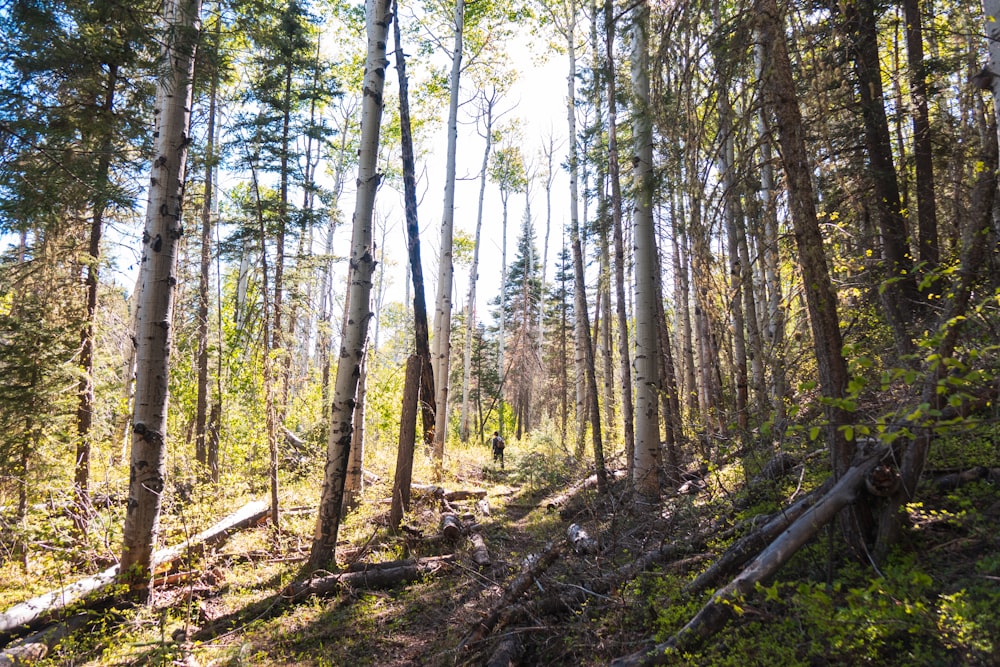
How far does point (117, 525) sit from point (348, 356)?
10.6 feet

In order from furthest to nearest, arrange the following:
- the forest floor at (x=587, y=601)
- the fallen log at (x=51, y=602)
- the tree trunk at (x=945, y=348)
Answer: the fallen log at (x=51, y=602)
the tree trunk at (x=945, y=348)
the forest floor at (x=587, y=601)

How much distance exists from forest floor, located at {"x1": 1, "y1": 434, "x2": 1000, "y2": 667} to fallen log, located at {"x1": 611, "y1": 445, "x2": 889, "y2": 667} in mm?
85

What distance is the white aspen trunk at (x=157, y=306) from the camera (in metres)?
5.13

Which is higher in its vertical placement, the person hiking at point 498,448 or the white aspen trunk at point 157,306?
the white aspen trunk at point 157,306

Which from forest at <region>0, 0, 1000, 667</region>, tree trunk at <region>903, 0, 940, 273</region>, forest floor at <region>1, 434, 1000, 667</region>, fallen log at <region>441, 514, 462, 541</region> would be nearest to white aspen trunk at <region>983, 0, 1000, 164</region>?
forest at <region>0, 0, 1000, 667</region>

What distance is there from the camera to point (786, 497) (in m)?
4.30

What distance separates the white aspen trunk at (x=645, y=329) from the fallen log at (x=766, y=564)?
3818mm

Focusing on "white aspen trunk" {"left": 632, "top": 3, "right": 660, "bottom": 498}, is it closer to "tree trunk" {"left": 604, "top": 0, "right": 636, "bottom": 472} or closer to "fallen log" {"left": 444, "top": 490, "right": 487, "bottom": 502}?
"tree trunk" {"left": 604, "top": 0, "right": 636, "bottom": 472}

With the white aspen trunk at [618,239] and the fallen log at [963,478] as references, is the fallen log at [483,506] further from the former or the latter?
the fallen log at [963,478]

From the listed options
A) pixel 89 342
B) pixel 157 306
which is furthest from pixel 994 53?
pixel 89 342

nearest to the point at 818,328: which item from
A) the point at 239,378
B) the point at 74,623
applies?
the point at 74,623

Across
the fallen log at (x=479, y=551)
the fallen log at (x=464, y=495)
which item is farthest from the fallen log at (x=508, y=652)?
the fallen log at (x=464, y=495)

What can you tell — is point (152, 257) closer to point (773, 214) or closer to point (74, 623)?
point (74, 623)

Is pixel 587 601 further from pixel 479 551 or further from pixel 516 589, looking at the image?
pixel 479 551
